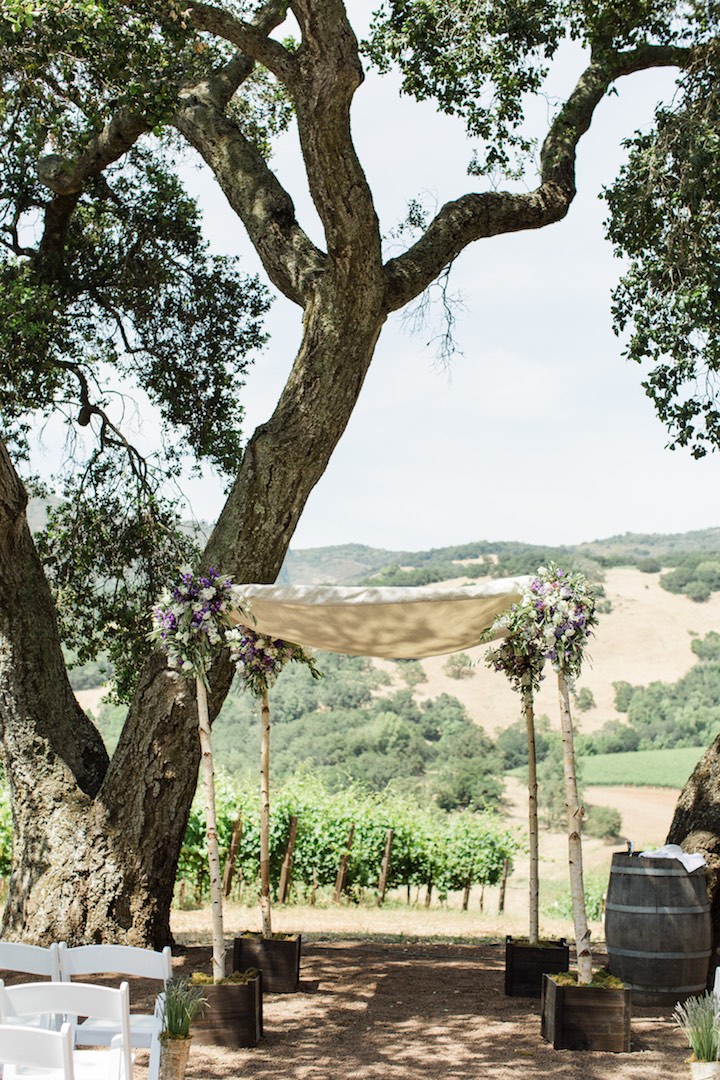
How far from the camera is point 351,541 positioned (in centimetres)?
7288

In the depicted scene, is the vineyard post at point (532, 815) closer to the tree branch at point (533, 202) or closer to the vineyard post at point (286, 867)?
the tree branch at point (533, 202)

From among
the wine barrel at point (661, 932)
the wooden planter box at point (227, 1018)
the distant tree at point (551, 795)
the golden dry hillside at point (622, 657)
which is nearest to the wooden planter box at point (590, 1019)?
the wine barrel at point (661, 932)

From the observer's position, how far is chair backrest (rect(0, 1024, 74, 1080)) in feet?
8.66

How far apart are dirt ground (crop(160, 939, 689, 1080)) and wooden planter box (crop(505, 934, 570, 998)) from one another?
0.36 feet

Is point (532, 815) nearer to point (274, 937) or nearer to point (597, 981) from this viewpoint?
point (597, 981)

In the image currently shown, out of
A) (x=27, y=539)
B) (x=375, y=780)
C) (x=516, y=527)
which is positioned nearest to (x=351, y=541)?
(x=516, y=527)

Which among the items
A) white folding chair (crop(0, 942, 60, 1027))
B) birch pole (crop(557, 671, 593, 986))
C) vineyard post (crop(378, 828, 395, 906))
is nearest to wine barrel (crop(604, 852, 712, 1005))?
birch pole (crop(557, 671, 593, 986))

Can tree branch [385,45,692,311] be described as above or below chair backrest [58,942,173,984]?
above

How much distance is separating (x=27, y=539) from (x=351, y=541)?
215 feet

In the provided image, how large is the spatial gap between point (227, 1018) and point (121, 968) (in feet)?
4.52

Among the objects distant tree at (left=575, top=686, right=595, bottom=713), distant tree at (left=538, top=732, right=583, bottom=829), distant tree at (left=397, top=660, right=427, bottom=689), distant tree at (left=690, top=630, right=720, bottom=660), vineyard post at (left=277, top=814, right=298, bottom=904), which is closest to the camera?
vineyard post at (left=277, top=814, right=298, bottom=904)

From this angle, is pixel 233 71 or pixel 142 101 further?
pixel 233 71

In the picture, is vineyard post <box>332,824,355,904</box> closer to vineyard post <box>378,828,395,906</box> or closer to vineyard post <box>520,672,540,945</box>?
vineyard post <box>378,828,395,906</box>

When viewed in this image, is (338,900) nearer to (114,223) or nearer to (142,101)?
(114,223)
